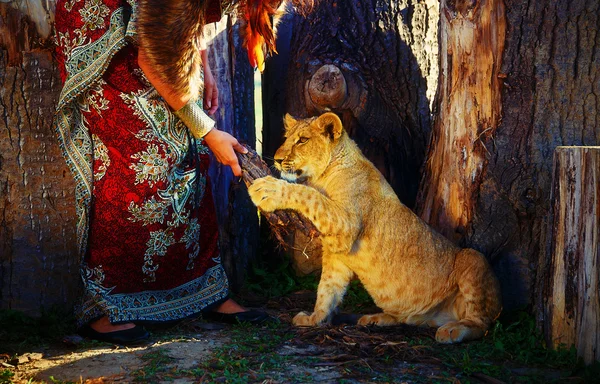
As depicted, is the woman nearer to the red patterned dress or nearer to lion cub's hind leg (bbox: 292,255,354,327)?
the red patterned dress

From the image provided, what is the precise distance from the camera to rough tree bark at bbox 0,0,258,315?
177 inches

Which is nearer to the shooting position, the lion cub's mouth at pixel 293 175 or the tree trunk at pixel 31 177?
the tree trunk at pixel 31 177

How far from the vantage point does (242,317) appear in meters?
4.76

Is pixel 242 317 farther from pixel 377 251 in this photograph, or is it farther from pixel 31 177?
pixel 31 177

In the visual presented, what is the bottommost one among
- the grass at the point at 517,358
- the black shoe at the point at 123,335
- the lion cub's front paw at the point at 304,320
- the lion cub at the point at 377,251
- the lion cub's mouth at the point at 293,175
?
the grass at the point at 517,358

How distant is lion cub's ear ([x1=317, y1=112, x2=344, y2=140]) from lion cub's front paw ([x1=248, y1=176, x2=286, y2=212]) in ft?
1.94

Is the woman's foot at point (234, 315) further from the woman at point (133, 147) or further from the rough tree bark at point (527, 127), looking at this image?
the rough tree bark at point (527, 127)

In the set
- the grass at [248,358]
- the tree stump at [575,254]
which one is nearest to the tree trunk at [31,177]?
the grass at [248,358]

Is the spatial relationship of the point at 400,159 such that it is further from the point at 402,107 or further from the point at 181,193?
the point at 181,193

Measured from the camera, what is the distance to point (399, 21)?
18.9ft

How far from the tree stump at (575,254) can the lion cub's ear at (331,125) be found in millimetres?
1406

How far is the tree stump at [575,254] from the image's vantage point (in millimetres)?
3846

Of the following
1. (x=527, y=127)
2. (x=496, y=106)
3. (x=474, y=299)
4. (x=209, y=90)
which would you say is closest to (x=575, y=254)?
(x=474, y=299)

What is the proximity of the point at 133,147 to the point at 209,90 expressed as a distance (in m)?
0.87
